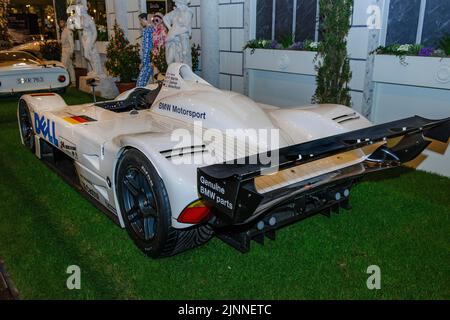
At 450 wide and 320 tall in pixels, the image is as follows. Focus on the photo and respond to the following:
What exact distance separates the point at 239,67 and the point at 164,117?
4.43 m

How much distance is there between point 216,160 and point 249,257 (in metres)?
0.80

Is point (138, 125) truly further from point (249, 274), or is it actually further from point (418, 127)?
point (418, 127)

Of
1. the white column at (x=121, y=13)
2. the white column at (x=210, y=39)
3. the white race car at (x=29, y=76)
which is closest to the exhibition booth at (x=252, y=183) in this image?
the white column at (x=210, y=39)

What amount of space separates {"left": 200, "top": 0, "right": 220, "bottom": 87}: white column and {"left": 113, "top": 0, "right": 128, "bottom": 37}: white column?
457 cm

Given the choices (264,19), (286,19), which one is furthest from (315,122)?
(264,19)

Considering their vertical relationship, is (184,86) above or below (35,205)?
above

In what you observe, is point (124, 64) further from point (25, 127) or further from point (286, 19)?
point (25, 127)

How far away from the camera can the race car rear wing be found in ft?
6.92

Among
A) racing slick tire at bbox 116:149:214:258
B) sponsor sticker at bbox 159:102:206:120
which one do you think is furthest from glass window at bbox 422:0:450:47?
racing slick tire at bbox 116:149:214:258

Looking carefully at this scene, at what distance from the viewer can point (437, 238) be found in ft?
11.1

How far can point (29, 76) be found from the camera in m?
8.12

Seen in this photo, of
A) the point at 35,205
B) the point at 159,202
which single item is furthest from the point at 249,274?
the point at 35,205

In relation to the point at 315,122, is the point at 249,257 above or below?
below

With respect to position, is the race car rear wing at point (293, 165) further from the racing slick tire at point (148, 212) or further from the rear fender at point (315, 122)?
the rear fender at point (315, 122)
